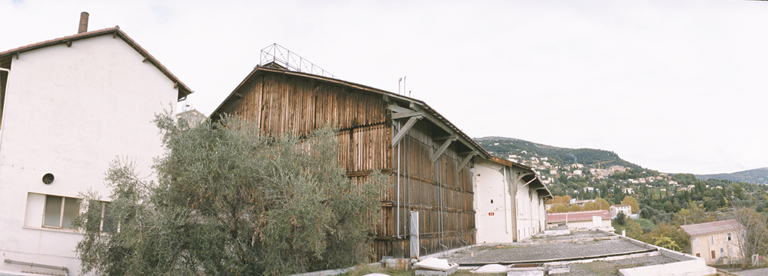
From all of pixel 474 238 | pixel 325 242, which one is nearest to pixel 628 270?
pixel 325 242

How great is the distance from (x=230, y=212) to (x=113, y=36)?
10027mm

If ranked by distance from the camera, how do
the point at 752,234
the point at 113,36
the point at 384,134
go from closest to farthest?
the point at 384,134, the point at 113,36, the point at 752,234

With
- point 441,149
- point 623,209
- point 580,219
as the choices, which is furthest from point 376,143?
point 623,209

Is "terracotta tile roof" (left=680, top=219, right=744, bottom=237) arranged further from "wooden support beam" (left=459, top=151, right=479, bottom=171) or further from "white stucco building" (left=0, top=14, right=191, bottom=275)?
"white stucco building" (left=0, top=14, right=191, bottom=275)

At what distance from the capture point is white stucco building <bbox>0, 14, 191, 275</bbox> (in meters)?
13.5

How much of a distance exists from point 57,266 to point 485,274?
42.1ft

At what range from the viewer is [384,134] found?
605 inches

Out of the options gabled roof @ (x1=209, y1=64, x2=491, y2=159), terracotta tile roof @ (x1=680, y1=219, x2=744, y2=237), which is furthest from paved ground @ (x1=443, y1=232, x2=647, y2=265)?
terracotta tile roof @ (x1=680, y1=219, x2=744, y2=237)

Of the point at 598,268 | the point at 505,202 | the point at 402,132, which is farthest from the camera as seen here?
the point at 505,202

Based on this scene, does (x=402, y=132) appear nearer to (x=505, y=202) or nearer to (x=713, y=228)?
(x=505, y=202)

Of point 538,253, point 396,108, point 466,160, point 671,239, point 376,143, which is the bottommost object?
point 671,239

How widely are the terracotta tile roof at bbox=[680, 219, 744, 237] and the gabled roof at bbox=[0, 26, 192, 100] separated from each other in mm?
64380

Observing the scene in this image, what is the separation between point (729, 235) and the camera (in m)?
58.4

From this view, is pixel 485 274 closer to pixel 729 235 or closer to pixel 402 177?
pixel 402 177
